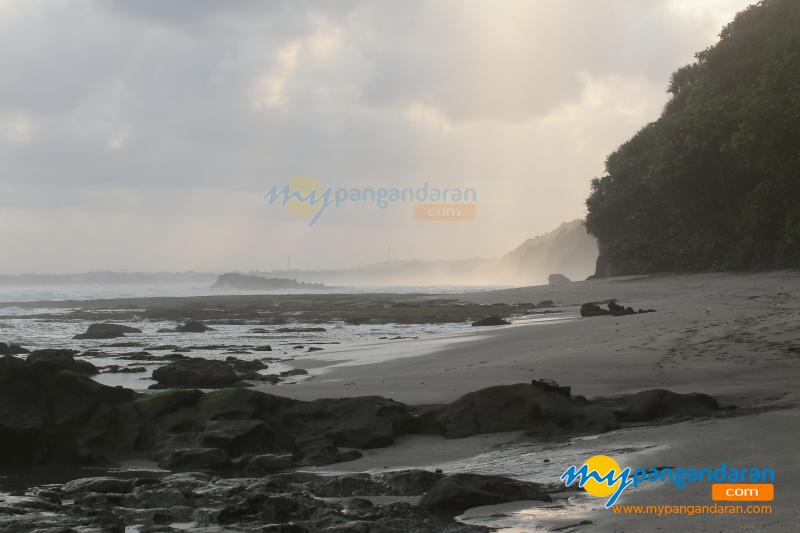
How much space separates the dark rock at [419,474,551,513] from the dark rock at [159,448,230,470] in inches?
111

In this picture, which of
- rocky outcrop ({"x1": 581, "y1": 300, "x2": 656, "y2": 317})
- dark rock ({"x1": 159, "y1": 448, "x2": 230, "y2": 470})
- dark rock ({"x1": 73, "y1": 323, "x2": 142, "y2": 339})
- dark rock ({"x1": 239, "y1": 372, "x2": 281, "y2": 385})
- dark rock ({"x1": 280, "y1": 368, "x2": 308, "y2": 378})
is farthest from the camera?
dark rock ({"x1": 73, "y1": 323, "x2": 142, "y2": 339})

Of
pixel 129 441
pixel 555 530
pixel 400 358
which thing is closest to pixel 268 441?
pixel 129 441

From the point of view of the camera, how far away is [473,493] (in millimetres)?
5531

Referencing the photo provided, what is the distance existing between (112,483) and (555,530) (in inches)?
168

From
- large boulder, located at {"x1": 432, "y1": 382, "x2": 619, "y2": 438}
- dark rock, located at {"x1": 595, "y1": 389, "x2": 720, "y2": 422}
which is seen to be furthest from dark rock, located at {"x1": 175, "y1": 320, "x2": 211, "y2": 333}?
dark rock, located at {"x1": 595, "y1": 389, "x2": 720, "y2": 422}

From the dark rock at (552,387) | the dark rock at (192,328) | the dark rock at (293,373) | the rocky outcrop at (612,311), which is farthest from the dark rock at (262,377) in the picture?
the dark rock at (192,328)

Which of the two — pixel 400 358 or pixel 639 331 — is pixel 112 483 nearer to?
pixel 400 358

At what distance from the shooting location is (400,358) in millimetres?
15664

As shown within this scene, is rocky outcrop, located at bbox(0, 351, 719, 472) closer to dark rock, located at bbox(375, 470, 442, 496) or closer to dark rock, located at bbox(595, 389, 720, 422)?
dark rock, located at bbox(595, 389, 720, 422)

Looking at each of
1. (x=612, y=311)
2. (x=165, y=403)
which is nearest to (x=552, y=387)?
(x=165, y=403)

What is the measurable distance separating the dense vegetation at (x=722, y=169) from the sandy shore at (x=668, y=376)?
289 centimetres

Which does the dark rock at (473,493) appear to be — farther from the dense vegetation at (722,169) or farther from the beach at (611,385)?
the dense vegetation at (722,169)

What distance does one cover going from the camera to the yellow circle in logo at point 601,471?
17.5 feet

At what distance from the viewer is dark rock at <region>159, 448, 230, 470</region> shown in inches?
298
